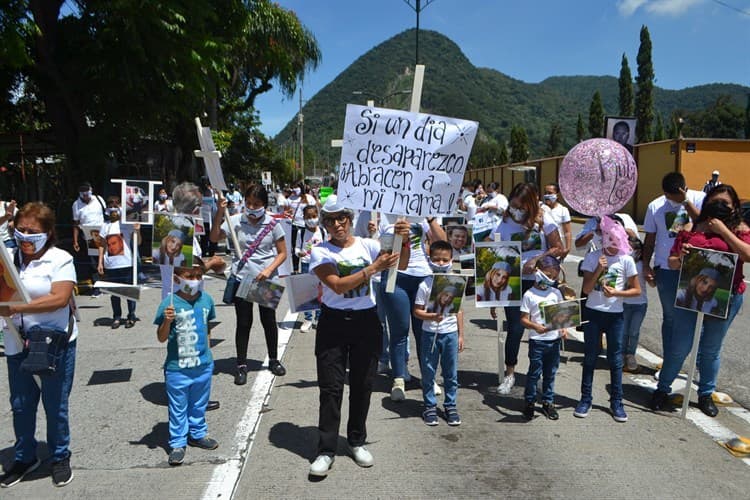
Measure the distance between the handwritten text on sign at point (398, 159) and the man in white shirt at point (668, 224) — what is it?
2.38 meters

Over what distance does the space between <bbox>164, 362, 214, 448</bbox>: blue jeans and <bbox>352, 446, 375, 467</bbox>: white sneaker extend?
1151mm

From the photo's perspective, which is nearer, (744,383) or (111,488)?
(111,488)

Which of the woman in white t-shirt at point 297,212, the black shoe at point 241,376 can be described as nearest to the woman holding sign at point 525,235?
the black shoe at point 241,376

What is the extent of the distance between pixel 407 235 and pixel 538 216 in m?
1.95

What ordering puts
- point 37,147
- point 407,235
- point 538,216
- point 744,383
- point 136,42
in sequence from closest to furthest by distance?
point 407,235 → point 538,216 → point 744,383 → point 136,42 → point 37,147

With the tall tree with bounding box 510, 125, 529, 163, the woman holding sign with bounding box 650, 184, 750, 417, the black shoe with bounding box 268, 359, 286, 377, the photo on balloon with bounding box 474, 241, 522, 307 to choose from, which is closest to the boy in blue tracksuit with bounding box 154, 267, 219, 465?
the black shoe with bounding box 268, 359, 286, 377

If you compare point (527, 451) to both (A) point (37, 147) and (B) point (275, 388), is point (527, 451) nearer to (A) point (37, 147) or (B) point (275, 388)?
(B) point (275, 388)

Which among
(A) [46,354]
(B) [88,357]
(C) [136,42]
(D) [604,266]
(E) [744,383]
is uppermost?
(C) [136,42]

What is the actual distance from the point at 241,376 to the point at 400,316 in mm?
1718

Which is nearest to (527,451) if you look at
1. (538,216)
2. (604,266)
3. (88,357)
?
(604,266)

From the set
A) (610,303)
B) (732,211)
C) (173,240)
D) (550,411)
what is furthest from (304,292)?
(732,211)

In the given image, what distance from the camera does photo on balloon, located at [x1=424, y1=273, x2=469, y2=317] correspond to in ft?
15.4

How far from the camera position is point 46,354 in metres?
3.58

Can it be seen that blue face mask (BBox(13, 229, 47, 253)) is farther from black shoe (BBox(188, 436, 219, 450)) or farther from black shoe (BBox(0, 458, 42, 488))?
black shoe (BBox(188, 436, 219, 450))
